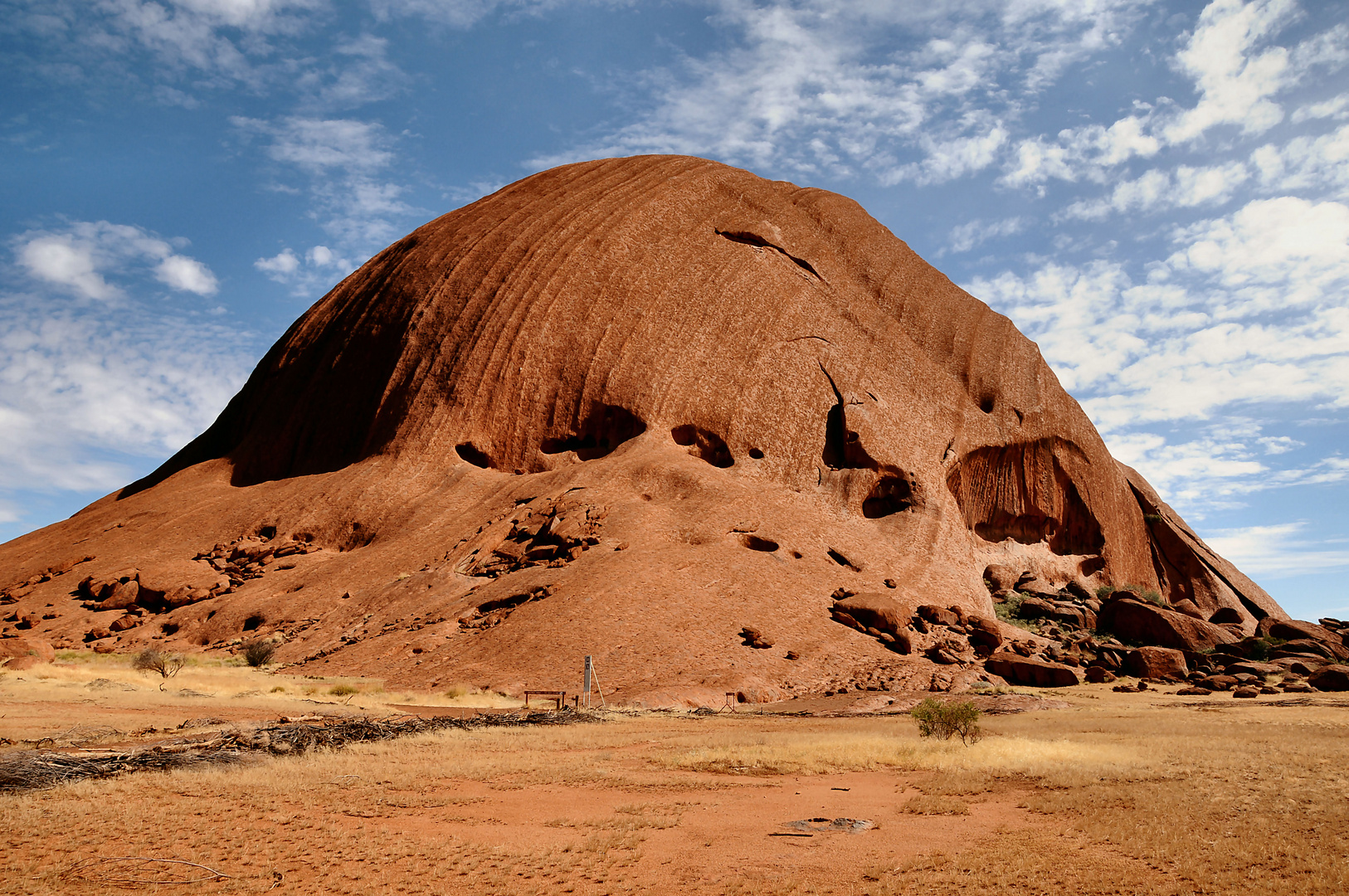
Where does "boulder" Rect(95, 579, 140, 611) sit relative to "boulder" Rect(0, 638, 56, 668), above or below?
above

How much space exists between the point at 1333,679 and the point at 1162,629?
8.70 metres

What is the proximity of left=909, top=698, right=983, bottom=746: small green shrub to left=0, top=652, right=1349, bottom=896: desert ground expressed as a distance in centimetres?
21

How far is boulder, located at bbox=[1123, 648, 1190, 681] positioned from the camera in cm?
2858

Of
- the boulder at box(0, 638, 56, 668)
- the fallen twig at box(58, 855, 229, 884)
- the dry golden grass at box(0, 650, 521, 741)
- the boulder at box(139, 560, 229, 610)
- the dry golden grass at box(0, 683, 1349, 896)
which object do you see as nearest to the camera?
the fallen twig at box(58, 855, 229, 884)

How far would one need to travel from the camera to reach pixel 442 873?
695 cm

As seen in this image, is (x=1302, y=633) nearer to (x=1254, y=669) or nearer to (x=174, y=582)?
(x=1254, y=669)

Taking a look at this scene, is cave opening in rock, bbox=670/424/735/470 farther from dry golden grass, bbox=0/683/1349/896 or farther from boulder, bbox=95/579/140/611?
dry golden grass, bbox=0/683/1349/896

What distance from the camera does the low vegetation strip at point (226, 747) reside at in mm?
9359

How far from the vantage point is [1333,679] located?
965 inches

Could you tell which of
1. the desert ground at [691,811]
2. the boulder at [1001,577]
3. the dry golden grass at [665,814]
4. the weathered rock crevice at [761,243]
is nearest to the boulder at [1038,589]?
the boulder at [1001,577]

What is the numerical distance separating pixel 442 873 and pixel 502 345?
1344 inches

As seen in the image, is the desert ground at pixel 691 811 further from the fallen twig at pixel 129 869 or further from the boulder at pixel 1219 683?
the boulder at pixel 1219 683

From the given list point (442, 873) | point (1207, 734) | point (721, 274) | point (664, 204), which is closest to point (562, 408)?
point (721, 274)

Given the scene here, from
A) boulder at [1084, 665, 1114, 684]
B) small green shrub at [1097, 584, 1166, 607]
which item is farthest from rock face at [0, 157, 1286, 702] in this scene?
boulder at [1084, 665, 1114, 684]
